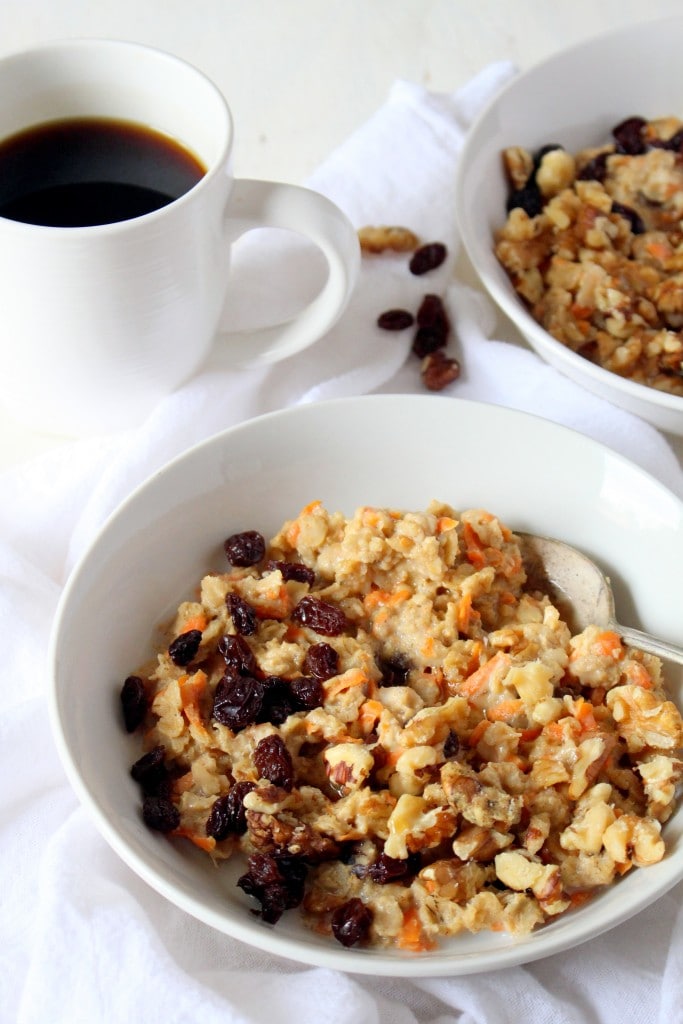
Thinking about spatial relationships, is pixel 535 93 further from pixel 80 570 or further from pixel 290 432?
pixel 80 570

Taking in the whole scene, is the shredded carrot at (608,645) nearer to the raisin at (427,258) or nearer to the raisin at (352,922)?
the raisin at (352,922)

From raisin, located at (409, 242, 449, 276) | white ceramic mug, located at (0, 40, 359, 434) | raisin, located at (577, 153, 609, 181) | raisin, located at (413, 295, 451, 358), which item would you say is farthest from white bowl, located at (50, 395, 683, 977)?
raisin, located at (577, 153, 609, 181)

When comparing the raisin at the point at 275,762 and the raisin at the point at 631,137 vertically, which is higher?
the raisin at the point at 631,137

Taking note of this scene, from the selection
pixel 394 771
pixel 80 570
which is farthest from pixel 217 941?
pixel 80 570

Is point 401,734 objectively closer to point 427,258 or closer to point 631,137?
point 427,258

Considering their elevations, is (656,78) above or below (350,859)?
above

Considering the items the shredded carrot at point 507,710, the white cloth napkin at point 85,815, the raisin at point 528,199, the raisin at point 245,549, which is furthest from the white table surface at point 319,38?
the shredded carrot at point 507,710
